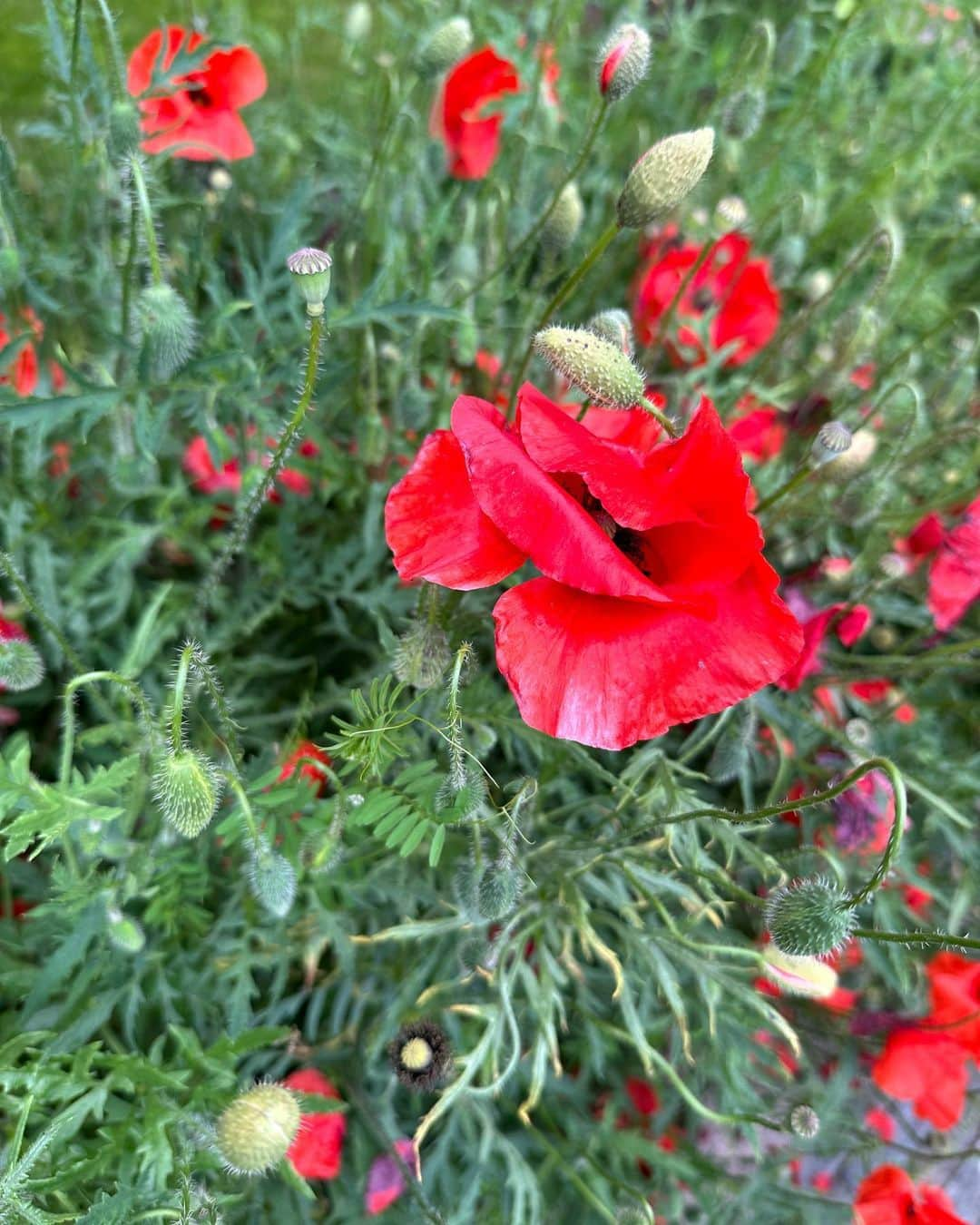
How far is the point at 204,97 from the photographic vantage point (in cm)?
141

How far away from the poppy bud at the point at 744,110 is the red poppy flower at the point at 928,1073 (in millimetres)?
1386

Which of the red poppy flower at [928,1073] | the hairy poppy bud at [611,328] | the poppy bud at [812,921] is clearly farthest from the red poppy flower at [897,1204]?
the hairy poppy bud at [611,328]

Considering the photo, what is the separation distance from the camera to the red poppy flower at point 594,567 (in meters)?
0.77

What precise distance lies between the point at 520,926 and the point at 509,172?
1.30 meters

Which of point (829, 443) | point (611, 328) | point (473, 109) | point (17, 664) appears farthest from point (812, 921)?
point (473, 109)

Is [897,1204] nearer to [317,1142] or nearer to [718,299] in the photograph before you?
[317,1142]

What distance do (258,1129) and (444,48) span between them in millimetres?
1317

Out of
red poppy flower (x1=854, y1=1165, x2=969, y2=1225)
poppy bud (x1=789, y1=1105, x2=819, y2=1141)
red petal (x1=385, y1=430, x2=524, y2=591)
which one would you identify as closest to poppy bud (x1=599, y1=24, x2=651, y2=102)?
red petal (x1=385, y1=430, x2=524, y2=591)

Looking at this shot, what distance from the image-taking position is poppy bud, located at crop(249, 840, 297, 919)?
98 centimetres

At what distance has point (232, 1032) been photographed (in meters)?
1.16

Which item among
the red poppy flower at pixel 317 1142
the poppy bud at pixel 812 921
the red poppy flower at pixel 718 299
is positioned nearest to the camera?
the poppy bud at pixel 812 921

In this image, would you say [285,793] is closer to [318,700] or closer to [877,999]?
[318,700]

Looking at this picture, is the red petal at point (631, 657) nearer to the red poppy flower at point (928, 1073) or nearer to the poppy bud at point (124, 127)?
the poppy bud at point (124, 127)

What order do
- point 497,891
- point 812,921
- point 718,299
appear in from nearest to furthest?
point 812,921 < point 497,891 < point 718,299
